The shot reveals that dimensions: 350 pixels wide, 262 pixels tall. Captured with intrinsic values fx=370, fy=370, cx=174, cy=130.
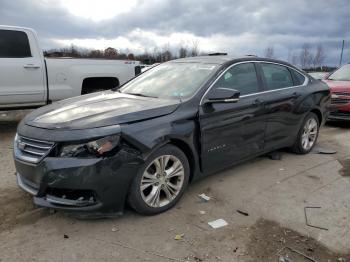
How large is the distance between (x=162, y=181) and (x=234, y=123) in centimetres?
126

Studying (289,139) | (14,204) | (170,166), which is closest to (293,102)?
(289,139)

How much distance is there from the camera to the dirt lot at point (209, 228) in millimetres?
3186

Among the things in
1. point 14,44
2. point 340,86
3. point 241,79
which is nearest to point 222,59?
point 241,79

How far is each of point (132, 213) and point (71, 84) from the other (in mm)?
4884

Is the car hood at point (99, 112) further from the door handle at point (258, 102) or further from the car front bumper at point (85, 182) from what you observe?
the door handle at point (258, 102)

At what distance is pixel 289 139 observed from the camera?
18.9ft

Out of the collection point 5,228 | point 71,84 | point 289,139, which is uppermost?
point 71,84

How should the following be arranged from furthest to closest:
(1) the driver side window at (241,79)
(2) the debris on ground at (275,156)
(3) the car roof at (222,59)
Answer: (2) the debris on ground at (275,156), (3) the car roof at (222,59), (1) the driver side window at (241,79)

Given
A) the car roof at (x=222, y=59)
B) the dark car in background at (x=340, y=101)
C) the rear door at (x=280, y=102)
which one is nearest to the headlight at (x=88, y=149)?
the car roof at (x=222, y=59)

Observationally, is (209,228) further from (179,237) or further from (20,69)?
(20,69)

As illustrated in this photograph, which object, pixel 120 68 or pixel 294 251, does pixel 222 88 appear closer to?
pixel 294 251

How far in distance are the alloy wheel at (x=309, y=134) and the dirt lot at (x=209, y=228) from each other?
4.08 feet

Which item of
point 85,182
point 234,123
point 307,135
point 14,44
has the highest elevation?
point 14,44

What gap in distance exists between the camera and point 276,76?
18.0 ft
